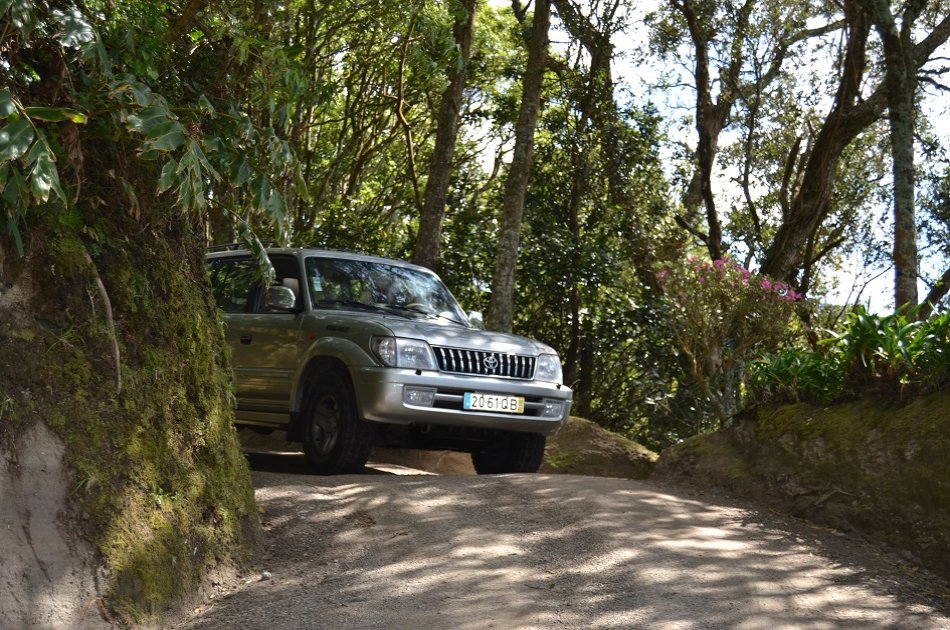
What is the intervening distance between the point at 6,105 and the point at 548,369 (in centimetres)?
566

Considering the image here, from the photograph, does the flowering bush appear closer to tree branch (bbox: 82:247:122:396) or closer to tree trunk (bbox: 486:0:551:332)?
tree trunk (bbox: 486:0:551:332)

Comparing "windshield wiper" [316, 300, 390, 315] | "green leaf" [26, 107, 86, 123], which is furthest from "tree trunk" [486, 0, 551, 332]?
"green leaf" [26, 107, 86, 123]

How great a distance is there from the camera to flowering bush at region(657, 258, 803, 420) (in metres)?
13.3

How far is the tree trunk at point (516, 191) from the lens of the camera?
13.6 meters

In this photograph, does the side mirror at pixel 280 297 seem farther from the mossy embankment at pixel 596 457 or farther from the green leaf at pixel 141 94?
the green leaf at pixel 141 94

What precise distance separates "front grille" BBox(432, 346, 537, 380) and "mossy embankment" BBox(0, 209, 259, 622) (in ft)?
7.86

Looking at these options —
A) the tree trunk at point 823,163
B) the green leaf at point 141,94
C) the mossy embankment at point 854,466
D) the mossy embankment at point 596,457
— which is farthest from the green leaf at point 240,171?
the tree trunk at point 823,163

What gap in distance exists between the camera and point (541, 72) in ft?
46.6

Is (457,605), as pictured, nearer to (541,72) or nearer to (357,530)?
(357,530)

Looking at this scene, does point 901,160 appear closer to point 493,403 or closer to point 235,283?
point 493,403

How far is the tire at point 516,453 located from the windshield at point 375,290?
1.15 metres

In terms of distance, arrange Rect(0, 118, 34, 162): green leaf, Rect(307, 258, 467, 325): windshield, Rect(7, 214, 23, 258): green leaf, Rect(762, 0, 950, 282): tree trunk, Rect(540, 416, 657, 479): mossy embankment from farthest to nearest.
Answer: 1. Rect(762, 0, 950, 282): tree trunk
2. Rect(540, 416, 657, 479): mossy embankment
3. Rect(307, 258, 467, 325): windshield
4. Rect(7, 214, 23, 258): green leaf
5. Rect(0, 118, 34, 162): green leaf

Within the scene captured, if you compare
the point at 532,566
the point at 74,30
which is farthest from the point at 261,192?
the point at 532,566

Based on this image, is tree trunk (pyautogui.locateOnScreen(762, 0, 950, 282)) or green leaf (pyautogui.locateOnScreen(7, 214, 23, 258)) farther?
tree trunk (pyautogui.locateOnScreen(762, 0, 950, 282))
